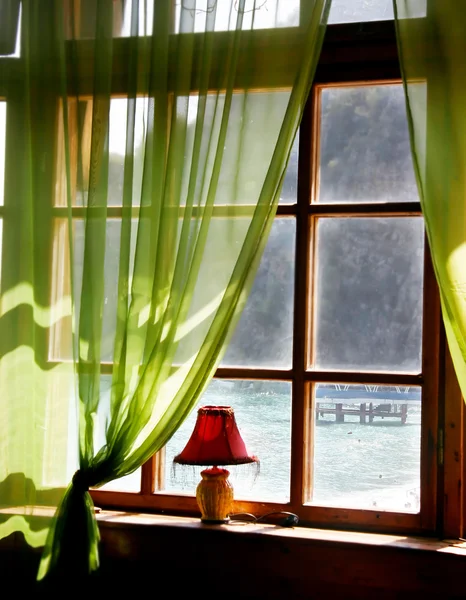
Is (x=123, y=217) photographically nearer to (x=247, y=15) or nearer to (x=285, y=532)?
(x=247, y=15)

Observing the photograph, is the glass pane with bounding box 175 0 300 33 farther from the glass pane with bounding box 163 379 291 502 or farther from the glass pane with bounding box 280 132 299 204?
the glass pane with bounding box 163 379 291 502

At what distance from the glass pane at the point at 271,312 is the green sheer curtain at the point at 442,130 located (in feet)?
1.74

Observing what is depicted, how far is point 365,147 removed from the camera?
8.45ft

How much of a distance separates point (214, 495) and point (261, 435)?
0.27 m

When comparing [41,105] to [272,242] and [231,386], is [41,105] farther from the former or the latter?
[231,386]

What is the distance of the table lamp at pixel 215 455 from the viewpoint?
2.37 meters

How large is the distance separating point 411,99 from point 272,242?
25.6 inches

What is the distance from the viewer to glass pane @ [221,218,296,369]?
2.60 metres

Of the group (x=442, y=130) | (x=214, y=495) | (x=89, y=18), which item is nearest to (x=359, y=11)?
(x=442, y=130)

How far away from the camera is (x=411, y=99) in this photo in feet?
7.59

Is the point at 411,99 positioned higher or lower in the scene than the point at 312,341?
higher

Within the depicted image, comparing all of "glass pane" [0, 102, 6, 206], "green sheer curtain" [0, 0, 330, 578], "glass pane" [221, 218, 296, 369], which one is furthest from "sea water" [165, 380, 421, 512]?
"glass pane" [0, 102, 6, 206]

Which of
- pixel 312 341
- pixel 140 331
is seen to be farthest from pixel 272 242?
pixel 140 331

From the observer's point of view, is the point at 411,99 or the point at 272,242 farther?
the point at 272,242
